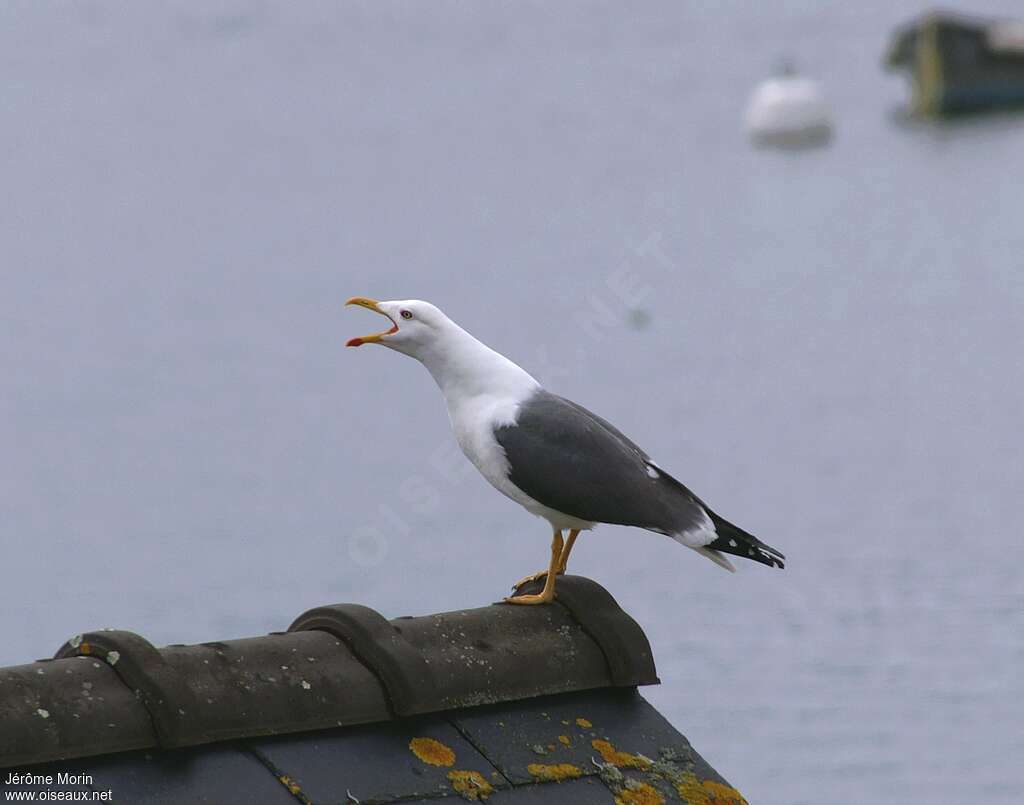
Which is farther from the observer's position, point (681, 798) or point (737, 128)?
point (737, 128)

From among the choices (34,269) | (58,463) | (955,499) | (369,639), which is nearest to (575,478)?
(369,639)

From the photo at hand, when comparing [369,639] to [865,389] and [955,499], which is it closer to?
[955,499]

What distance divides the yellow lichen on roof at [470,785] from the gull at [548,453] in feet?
5.64

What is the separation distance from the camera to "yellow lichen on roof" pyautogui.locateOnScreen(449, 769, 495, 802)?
4031 mm

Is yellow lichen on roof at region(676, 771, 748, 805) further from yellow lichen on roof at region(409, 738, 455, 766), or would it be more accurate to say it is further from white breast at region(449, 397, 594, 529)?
white breast at region(449, 397, 594, 529)

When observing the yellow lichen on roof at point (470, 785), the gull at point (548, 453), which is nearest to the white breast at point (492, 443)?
the gull at point (548, 453)

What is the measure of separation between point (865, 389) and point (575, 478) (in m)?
29.4

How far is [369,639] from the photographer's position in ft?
14.4

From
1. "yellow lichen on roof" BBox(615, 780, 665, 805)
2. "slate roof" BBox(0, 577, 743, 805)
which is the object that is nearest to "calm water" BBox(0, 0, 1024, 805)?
"slate roof" BBox(0, 577, 743, 805)

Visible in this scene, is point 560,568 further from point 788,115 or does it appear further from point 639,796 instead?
point 788,115

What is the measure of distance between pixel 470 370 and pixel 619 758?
2157 mm

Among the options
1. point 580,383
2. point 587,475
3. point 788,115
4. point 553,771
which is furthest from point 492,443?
point 788,115

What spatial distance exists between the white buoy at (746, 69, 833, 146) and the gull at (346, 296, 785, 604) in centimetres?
6078

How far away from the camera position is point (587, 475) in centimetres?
603
